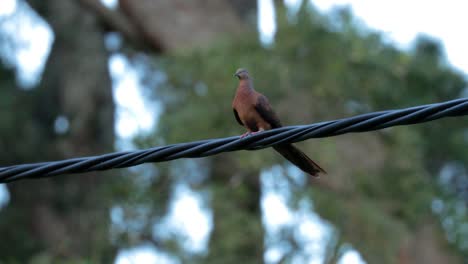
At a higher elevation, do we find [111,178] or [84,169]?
Answer: [111,178]

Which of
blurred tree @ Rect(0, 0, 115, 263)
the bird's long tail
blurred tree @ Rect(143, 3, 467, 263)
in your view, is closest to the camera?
the bird's long tail

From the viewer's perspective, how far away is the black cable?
Answer: 10.3 feet

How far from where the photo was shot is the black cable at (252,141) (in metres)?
3.14

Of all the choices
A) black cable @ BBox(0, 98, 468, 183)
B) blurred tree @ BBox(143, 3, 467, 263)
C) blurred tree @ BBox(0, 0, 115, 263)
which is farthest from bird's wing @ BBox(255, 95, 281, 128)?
blurred tree @ BBox(0, 0, 115, 263)

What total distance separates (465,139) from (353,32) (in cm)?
300

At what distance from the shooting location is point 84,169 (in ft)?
11.9

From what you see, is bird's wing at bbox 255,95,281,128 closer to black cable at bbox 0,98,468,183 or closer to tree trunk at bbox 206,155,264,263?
black cable at bbox 0,98,468,183

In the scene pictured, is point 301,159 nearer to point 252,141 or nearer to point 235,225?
point 252,141

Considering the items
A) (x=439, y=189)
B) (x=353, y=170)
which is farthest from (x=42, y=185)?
(x=439, y=189)

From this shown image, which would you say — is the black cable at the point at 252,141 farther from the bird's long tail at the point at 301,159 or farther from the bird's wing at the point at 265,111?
the bird's wing at the point at 265,111

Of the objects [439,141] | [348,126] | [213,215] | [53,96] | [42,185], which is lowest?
[348,126]

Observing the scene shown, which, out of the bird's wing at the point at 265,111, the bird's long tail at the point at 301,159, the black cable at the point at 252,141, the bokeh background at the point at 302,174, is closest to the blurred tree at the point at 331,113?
the bokeh background at the point at 302,174

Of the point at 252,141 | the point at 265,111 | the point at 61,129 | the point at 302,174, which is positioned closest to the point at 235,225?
the point at 302,174

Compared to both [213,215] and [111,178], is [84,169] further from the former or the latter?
[111,178]
